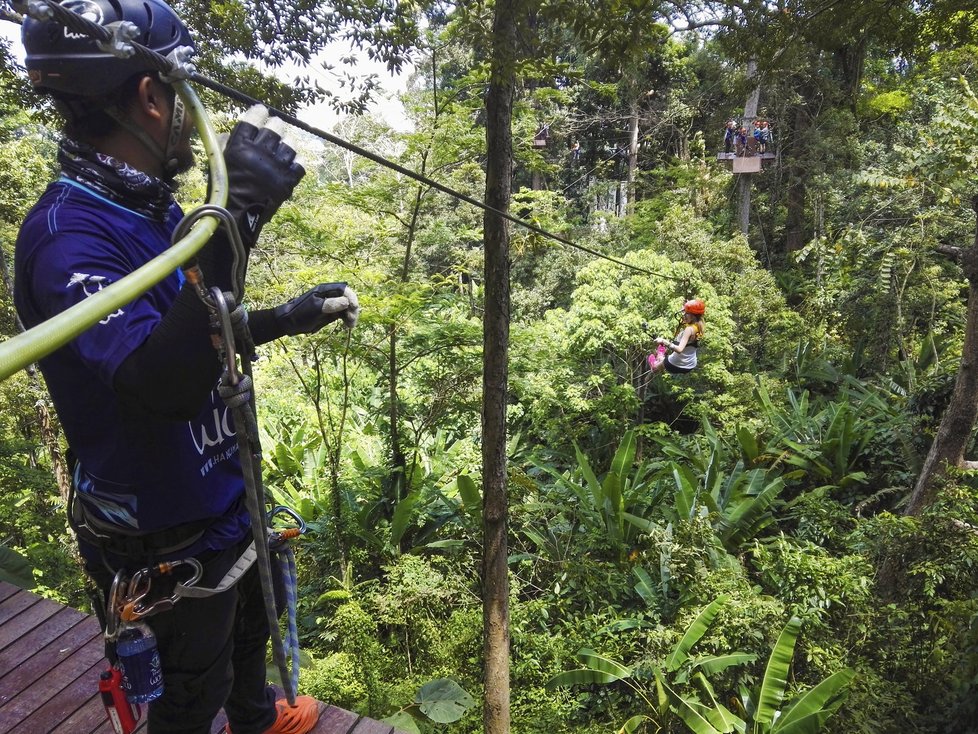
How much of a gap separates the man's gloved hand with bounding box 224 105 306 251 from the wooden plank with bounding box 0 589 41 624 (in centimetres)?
251

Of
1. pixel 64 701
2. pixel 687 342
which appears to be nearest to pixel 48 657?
pixel 64 701

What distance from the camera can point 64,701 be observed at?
6.76 ft

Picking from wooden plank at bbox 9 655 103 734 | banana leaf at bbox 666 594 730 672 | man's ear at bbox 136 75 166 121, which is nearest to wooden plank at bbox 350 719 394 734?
wooden plank at bbox 9 655 103 734

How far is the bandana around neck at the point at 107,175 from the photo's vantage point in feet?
3.52

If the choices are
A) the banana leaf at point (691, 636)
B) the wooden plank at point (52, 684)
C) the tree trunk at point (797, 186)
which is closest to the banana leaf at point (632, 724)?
the banana leaf at point (691, 636)

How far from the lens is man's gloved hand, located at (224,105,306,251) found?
995 mm

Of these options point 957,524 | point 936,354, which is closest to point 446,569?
point 957,524

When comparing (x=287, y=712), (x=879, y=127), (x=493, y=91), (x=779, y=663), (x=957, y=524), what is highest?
(x=879, y=127)

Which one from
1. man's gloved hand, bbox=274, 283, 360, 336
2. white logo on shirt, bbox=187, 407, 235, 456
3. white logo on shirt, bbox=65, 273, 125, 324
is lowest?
white logo on shirt, bbox=187, 407, 235, 456

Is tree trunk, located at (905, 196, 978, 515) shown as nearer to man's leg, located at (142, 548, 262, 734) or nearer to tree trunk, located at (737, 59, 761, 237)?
man's leg, located at (142, 548, 262, 734)

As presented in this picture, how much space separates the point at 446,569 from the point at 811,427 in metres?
4.68

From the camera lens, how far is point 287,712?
1.92 m

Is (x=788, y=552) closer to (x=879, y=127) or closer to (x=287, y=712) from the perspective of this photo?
(x=287, y=712)

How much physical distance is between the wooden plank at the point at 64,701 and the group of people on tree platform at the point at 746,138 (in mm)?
11664
